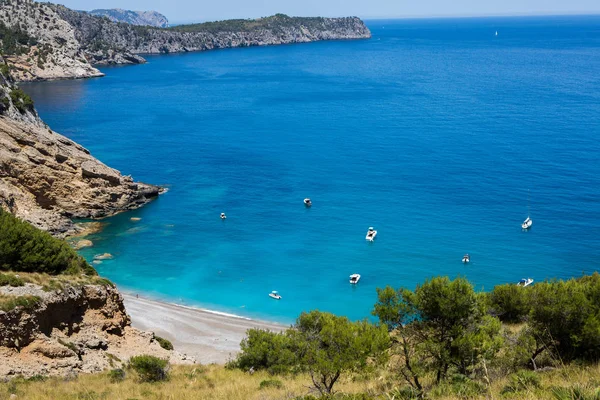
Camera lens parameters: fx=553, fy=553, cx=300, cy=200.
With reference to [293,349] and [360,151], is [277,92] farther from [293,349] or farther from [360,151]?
[293,349]

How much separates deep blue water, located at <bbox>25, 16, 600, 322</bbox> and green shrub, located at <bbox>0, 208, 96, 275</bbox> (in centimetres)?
1649

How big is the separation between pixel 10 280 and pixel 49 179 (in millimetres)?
31978

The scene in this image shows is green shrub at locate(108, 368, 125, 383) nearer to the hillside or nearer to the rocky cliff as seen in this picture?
the hillside

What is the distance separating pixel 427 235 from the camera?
174ft

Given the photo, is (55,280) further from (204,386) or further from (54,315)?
(204,386)

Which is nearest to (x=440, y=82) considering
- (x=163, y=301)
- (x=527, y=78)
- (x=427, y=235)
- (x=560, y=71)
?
(x=527, y=78)

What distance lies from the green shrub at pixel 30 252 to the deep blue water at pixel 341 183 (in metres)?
16.5

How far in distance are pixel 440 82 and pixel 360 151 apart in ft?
191

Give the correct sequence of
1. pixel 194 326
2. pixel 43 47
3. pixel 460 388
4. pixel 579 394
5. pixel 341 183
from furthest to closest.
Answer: pixel 43 47
pixel 341 183
pixel 194 326
pixel 460 388
pixel 579 394

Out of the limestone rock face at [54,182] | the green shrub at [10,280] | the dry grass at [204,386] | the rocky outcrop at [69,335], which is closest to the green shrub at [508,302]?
the dry grass at [204,386]

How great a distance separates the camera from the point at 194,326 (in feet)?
130

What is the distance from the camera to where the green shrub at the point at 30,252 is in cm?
2700

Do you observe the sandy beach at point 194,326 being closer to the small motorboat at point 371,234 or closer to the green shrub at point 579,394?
the small motorboat at point 371,234

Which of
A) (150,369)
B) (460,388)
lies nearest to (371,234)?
A: (150,369)
